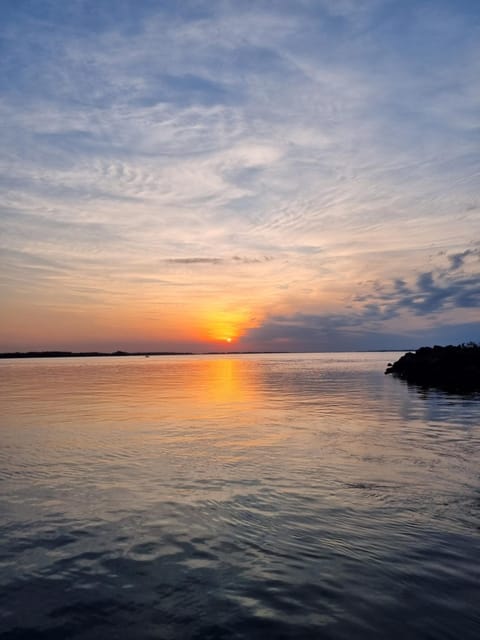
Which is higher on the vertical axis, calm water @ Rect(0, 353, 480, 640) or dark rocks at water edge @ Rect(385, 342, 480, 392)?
dark rocks at water edge @ Rect(385, 342, 480, 392)

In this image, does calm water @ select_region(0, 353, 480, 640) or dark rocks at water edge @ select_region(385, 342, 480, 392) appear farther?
dark rocks at water edge @ select_region(385, 342, 480, 392)

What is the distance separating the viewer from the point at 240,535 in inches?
352

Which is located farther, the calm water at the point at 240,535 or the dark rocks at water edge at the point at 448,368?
the dark rocks at water edge at the point at 448,368

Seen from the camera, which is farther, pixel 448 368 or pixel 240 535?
pixel 448 368

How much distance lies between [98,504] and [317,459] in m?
7.08

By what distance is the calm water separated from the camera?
6.20 m

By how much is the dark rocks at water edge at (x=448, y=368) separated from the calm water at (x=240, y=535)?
28701 mm

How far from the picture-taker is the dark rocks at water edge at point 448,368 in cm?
4566

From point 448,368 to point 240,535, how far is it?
155 ft

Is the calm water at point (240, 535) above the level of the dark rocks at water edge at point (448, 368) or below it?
below

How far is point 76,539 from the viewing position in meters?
8.90

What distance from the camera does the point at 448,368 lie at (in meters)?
50.5

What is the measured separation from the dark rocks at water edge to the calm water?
28.7m

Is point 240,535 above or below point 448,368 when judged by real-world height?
below
